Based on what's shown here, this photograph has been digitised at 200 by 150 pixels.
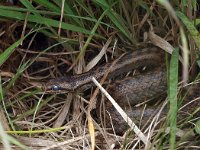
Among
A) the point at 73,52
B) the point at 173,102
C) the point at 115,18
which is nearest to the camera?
the point at 173,102

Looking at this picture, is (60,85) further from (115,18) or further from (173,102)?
(173,102)

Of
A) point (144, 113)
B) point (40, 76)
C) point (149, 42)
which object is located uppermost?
point (149, 42)

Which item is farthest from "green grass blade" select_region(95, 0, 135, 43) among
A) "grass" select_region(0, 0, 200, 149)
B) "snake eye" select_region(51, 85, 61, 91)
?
"snake eye" select_region(51, 85, 61, 91)

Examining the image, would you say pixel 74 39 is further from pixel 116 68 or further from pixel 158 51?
A: pixel 158 51

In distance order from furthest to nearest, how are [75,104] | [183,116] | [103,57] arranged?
[103,57] → [75,104] → [183,116]

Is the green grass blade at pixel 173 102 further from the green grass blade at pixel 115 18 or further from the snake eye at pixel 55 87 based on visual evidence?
the snake eye at pixel 55 87

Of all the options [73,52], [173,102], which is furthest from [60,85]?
[173,102]

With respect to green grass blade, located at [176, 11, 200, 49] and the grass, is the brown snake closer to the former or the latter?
the grass

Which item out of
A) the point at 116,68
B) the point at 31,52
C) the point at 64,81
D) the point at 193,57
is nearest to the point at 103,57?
the point at 116,68
